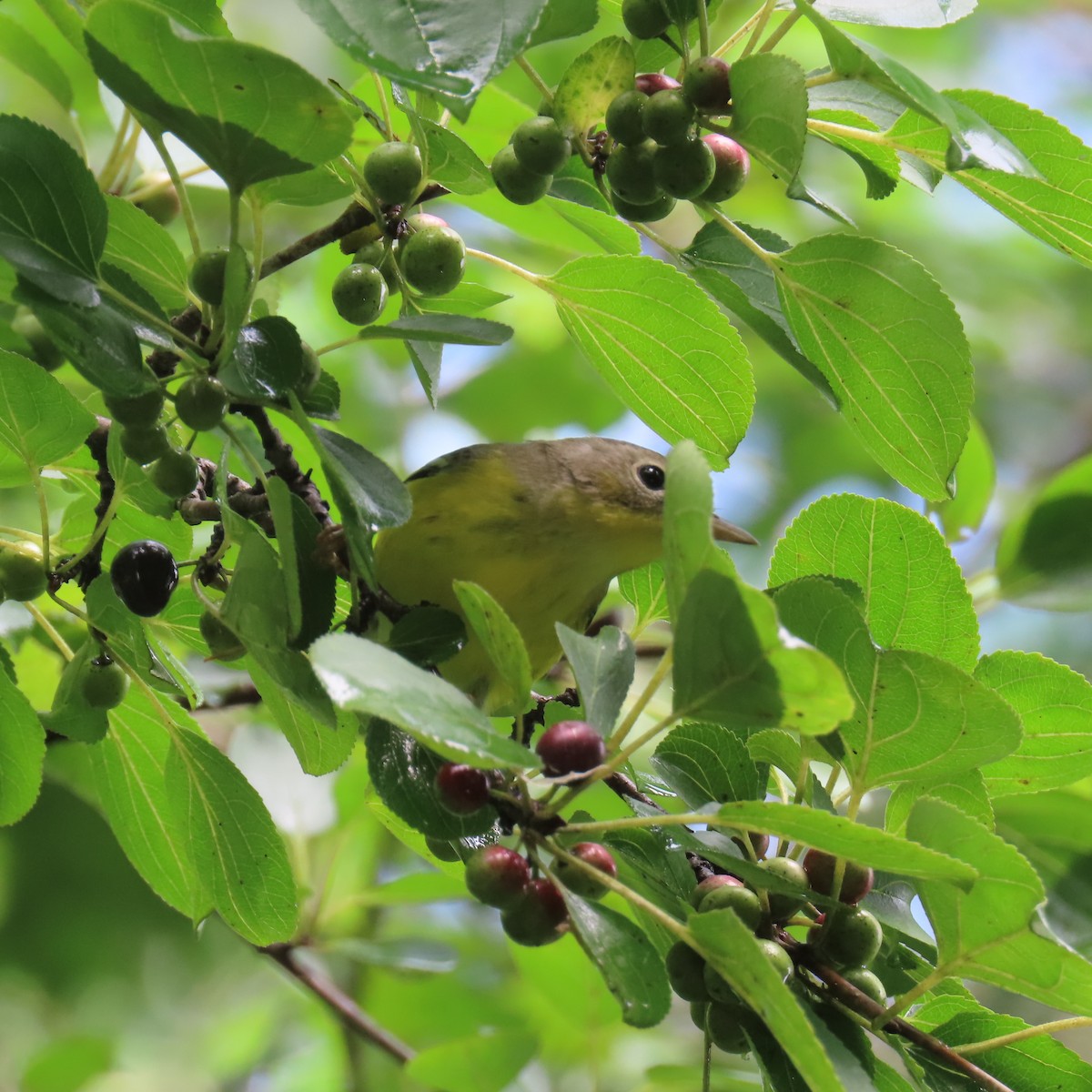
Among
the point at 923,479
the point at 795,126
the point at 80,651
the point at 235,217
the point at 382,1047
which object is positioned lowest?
the point at 382,1047

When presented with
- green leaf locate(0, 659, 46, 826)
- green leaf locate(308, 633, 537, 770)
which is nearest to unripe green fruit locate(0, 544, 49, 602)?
green leaf locate(0, 659, 46, 826)

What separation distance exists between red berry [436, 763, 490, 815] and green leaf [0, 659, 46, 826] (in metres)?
0.84

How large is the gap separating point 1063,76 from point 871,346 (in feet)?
36.0

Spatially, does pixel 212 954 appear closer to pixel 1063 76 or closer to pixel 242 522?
pixel 242 522

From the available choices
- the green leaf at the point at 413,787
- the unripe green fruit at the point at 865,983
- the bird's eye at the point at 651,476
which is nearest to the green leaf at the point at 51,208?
the green leaf at the point at 413,787

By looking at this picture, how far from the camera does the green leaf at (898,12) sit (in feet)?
6.66

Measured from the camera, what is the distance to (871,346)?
2.16 m

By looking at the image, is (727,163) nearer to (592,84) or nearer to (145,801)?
(592,84)

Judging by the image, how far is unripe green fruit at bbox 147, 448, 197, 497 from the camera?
1934mm

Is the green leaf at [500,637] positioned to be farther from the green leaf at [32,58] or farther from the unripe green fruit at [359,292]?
the green leaf at [32,58]

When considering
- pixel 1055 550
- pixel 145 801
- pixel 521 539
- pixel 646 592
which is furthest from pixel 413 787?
pixel 1055 550

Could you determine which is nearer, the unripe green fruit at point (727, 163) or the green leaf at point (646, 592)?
the unripe green fruit at point (727, 163)

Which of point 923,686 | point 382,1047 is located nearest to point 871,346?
point 923,686

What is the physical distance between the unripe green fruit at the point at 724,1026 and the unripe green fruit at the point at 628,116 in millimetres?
1251
